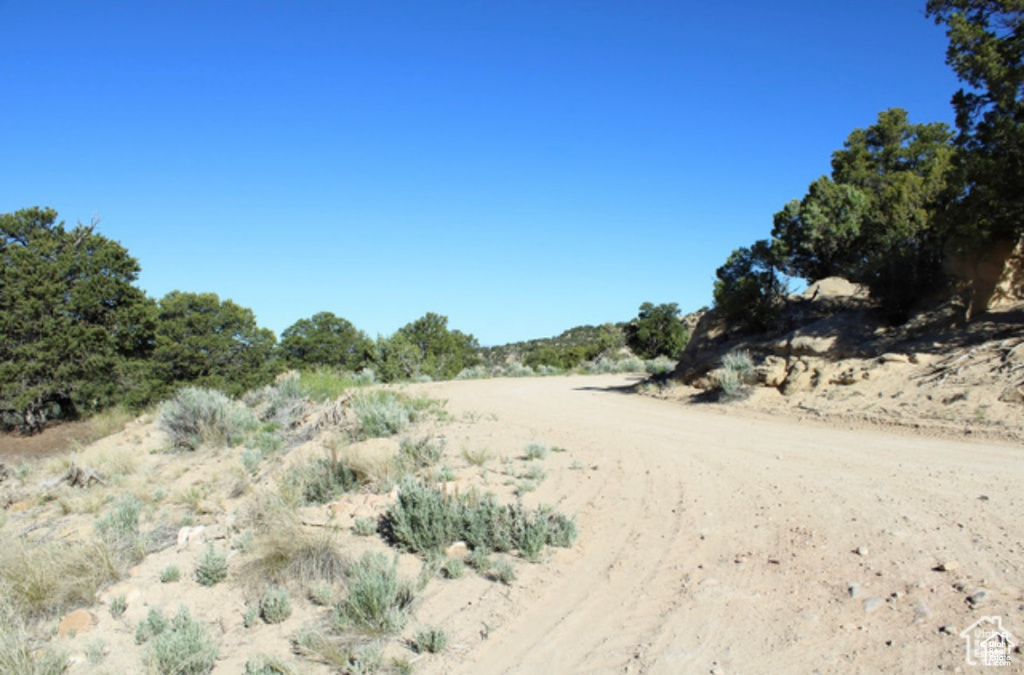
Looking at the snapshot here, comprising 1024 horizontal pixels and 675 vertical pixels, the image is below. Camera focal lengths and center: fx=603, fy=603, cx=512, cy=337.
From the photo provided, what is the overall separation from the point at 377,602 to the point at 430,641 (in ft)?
1.96

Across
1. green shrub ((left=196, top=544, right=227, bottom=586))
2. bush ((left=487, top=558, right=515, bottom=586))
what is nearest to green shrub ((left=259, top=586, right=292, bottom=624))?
green shrub ((left=196, top=544, right=227, bottom=586))

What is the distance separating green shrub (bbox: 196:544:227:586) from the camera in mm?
5512

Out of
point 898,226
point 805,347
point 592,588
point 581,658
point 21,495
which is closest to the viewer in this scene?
point 581,658

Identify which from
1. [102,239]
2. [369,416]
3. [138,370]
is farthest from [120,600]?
[102,239]

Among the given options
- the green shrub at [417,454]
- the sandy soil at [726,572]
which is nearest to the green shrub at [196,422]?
the sandy soil at [726,572]

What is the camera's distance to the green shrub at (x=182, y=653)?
4.11m

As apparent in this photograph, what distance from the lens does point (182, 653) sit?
4.18 metres

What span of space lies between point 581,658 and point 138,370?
23172mm

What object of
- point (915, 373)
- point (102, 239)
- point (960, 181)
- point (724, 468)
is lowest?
point (724, 468)

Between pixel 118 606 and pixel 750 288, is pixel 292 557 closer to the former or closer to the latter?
pixel 118 606

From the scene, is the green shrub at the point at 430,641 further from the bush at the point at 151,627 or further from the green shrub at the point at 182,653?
the bush at the point at 151,627

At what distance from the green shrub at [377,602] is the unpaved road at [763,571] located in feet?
0.75

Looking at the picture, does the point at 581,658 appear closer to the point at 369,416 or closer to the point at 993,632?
the point at 993,632

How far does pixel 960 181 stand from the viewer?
12.0m
